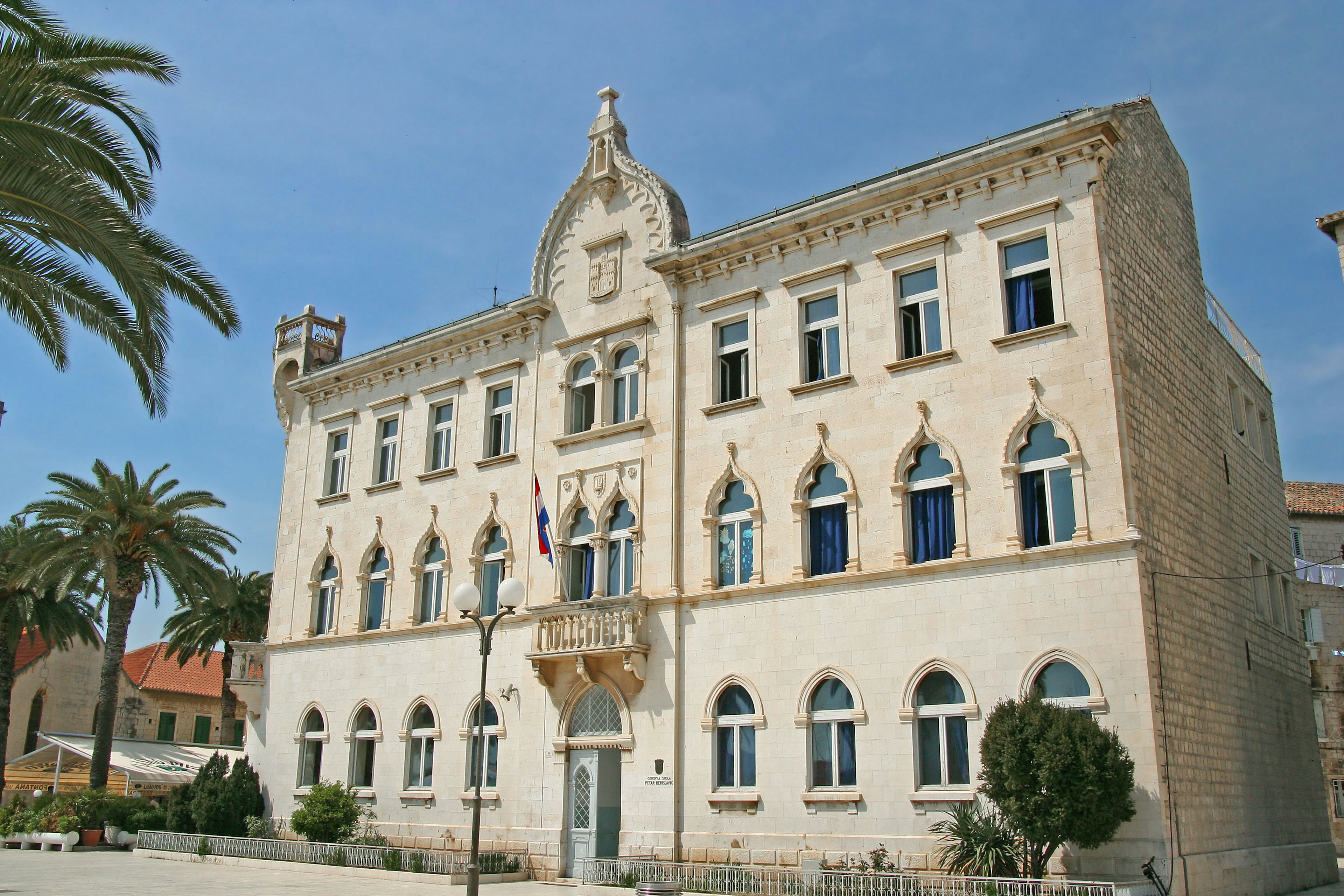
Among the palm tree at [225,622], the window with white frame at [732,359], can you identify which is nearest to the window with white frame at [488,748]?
the window with white frame at [732,359]

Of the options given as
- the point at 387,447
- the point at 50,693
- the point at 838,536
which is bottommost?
the point at 50,693

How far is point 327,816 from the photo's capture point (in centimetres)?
2567

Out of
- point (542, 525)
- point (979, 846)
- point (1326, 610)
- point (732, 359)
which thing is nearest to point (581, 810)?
point (542, 525)

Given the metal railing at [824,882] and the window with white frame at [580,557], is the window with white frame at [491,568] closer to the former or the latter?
the window with white frame at [580,557]

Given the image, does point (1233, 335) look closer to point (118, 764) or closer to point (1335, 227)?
point (1335, 227)

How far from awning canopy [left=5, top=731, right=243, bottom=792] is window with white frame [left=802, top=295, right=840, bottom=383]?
912 inches

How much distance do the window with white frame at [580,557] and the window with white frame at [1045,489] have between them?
9744 millimetres

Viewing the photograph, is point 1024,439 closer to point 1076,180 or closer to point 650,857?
point 1076,180

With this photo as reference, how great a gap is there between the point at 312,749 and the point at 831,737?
52.5 feet

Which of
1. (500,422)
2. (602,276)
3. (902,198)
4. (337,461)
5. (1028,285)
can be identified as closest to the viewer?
(1028,285)

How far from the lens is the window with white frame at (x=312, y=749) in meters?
29.1

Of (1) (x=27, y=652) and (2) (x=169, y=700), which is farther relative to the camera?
(2) (x=169, y=700)

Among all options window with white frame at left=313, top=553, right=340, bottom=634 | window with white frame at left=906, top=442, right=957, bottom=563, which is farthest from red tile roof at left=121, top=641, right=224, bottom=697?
window with white frame at left=906, top=442, right=957, bottom=563

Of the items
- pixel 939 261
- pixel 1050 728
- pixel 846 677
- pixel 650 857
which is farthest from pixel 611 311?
pixel 1050 728
